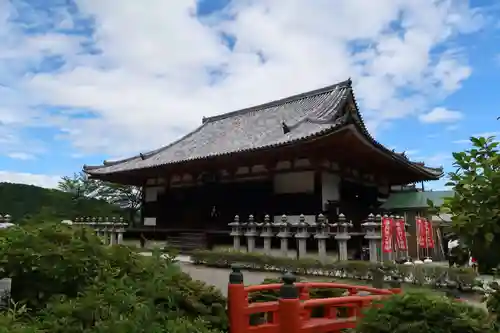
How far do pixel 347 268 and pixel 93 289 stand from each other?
23.1 ft

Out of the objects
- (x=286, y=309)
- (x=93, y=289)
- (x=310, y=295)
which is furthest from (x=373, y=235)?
(x=93, y=289)

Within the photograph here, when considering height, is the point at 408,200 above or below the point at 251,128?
below

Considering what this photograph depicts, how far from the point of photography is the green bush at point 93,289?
3307mm

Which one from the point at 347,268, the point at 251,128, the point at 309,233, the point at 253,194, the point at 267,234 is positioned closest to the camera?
the point at 347,268

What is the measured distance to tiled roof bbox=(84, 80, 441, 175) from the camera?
15.1 metres

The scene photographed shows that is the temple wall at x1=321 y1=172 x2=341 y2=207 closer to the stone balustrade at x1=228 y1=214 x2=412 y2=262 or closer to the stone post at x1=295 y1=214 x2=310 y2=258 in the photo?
the stone balustrade at x1=228 y1=214 x2=412 y2=262

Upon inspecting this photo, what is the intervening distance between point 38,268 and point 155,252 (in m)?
1.06

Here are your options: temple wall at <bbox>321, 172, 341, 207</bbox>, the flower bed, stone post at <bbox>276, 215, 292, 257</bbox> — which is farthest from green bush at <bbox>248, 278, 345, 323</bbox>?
temple wall at <bbox>321, 172, 341, 207</bbox>

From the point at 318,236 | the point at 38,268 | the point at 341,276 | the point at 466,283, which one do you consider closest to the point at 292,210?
the point at 318,236

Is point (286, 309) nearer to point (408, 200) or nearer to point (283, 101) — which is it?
point (408, 200)

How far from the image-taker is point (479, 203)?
9.78ft

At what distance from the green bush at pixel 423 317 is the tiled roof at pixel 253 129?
390 inches

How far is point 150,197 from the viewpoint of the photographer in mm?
20891

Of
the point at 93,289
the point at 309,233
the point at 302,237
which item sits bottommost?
the point at 93,289
